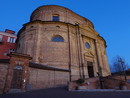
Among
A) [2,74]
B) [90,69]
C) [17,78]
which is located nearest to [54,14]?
[90,69]

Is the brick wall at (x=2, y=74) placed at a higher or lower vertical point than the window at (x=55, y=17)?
lower

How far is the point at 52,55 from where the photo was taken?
17688 millimetres

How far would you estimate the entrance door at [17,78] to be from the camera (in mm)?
9753

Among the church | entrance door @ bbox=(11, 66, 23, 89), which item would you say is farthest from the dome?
entrance door @ bbox=(11, 66, 23, 89)

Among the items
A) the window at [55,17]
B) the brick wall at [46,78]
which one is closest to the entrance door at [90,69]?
the brick wall at [46,78]

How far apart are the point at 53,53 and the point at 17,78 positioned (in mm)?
8426

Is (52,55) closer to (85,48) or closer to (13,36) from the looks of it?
(85,48)

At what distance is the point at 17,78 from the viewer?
10070 millimetres

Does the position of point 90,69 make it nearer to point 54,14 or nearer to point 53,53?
point 53,53

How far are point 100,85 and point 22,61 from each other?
9.17m

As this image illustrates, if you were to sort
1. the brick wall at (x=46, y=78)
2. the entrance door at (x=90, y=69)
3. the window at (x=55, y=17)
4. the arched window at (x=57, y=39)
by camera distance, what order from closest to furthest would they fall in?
the brick wall at (x=46, y=78) < the arched window at (x=57, y=39) < the entrance door at (x=90, y=69) < the window at (x=55, y=17)

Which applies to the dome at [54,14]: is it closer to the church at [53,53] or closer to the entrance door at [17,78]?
the church at [53,53]

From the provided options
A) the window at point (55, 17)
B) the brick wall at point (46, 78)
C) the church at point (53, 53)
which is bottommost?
the brick wall at point (46, 78)

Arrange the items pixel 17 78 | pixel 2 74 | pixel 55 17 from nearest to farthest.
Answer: pixel 2 74 < pixel 17 78 < pixel 55 17
